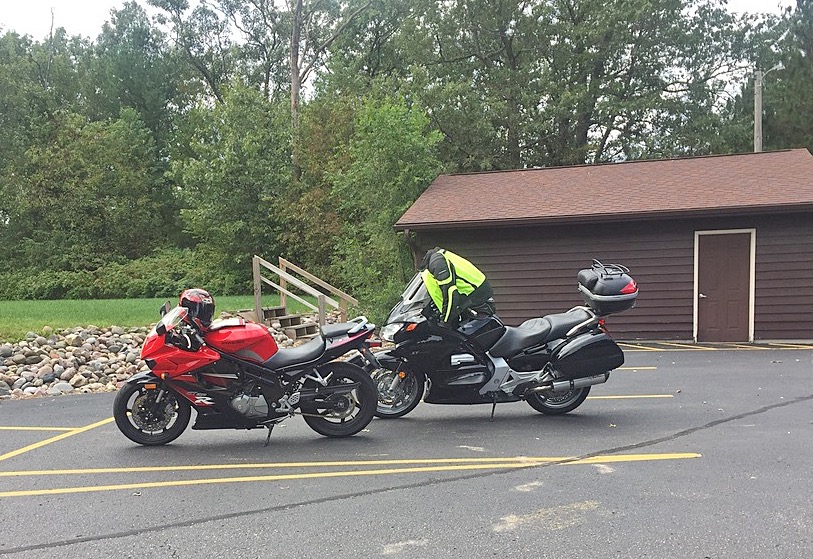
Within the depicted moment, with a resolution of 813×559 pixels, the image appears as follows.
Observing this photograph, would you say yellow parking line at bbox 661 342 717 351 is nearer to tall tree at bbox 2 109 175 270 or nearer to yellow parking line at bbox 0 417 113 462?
yellow parking line at bbox 0 417 113 462

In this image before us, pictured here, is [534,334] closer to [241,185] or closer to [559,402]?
[559,402]

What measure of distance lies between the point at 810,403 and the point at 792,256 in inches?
219

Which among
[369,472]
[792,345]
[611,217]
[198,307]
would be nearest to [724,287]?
[792,345]

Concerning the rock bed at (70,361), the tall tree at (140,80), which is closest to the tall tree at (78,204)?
the tall tree at (140,80)

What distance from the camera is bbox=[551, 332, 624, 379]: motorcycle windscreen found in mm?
5770

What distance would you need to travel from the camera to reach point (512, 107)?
23469 mm

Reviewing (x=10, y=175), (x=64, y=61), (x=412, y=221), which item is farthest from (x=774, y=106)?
(x=64, y=61)

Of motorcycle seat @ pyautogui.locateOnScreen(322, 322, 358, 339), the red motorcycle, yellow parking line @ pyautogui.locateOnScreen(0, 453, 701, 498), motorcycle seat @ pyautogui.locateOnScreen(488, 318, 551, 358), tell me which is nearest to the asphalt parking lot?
yellow parking line @ pyautogui.locateOnScreen(0, 453, 701, 498)

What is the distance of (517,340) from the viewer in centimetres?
588

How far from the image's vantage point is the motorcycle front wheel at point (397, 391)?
5.98 meters

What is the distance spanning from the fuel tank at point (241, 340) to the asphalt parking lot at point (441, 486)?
31.4 inches

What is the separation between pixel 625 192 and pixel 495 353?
25.1ft

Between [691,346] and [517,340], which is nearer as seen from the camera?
[517,340]

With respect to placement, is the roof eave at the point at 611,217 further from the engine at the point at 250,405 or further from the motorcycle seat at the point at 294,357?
the engine at the point at 250,405
